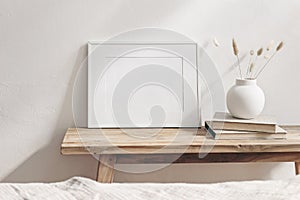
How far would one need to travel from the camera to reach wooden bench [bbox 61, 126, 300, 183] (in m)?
2.11

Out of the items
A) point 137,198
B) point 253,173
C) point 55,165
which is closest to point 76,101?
point 55,165

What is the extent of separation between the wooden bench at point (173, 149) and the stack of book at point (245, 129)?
29 mm

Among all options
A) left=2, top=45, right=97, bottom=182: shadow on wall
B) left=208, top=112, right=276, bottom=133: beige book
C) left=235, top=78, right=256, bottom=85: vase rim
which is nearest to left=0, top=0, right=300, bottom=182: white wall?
left=2, top=45, right=97, bottom=182: shadow on wall

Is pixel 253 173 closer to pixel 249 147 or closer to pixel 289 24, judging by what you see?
pixel 249 147

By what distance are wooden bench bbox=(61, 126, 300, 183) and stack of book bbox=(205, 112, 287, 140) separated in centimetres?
3

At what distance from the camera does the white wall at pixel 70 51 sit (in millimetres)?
2408

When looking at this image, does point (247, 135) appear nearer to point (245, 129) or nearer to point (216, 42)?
point (245, 129)

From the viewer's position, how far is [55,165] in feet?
8.16

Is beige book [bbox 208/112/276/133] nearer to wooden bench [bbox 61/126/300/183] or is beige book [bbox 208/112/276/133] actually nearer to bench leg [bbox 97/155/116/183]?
wooden bench [bbox 61/126/300/183]

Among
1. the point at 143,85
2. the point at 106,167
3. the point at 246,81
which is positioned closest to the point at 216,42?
the point at 246,81

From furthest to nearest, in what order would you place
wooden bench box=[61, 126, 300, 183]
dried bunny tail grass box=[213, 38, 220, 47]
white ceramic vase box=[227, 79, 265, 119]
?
dried bunny tail grass box=[213, 38, 220, 47] < white ceramic vase box=[227, 79, 265, 119] < wooden bench box=[61, 126, 300, 183]

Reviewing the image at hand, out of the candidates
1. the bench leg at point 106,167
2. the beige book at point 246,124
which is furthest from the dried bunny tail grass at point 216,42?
the bench leg at point 106,167

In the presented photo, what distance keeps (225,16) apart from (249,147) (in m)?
0.65

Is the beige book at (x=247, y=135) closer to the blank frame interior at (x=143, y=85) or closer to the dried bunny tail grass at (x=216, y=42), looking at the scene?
the blank frame interior at (x=143, y=85)
